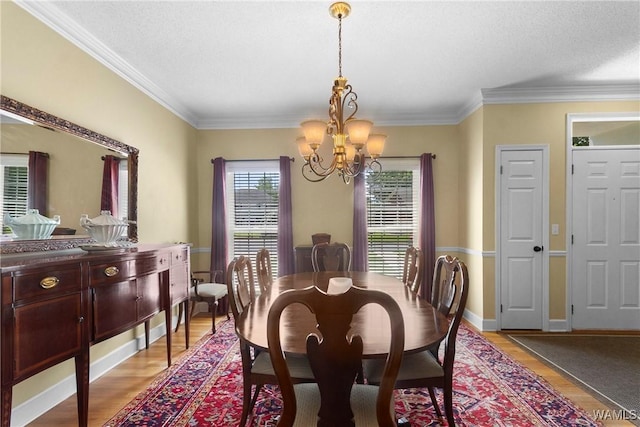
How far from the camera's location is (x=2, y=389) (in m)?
1.53

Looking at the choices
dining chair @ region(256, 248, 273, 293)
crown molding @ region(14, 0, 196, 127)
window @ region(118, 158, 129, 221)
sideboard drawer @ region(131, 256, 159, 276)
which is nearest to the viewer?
crown molding @ region(14, 0, 196, 127)

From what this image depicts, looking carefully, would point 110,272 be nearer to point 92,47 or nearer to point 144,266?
point 144,266

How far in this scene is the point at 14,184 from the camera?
2.04 meters

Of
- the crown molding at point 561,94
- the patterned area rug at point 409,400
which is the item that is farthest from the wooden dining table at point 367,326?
the crown molding at point 561,94

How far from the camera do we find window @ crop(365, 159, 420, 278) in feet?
15.4

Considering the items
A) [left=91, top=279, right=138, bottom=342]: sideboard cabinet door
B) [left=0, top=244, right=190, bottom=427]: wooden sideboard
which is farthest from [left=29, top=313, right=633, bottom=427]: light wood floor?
[left=91, top=279, right=138, bottom=342]: sideboard cabinet door

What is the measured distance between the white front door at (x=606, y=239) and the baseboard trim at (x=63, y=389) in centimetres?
475

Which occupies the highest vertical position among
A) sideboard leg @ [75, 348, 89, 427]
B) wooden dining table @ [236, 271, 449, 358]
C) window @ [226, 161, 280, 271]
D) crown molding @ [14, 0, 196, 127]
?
crown molding @ [14, 0, 196, 127]

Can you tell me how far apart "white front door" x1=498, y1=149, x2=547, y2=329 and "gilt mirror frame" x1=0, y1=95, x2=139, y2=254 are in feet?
12.9

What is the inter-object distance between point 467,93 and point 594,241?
221 cm

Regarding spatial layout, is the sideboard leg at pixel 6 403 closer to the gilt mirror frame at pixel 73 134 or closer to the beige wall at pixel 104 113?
the beige wall at pixel 104 113

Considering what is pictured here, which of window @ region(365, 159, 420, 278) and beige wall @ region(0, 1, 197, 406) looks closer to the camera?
beige wall @ region(0, 1, 197, 406)

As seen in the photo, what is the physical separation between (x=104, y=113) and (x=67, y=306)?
179 cm

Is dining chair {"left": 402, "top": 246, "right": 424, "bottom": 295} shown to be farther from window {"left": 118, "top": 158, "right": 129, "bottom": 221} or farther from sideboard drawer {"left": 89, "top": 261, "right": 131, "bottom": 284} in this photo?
window {"left": 118, "top": 158, "right": 129, "bottom": 221}
